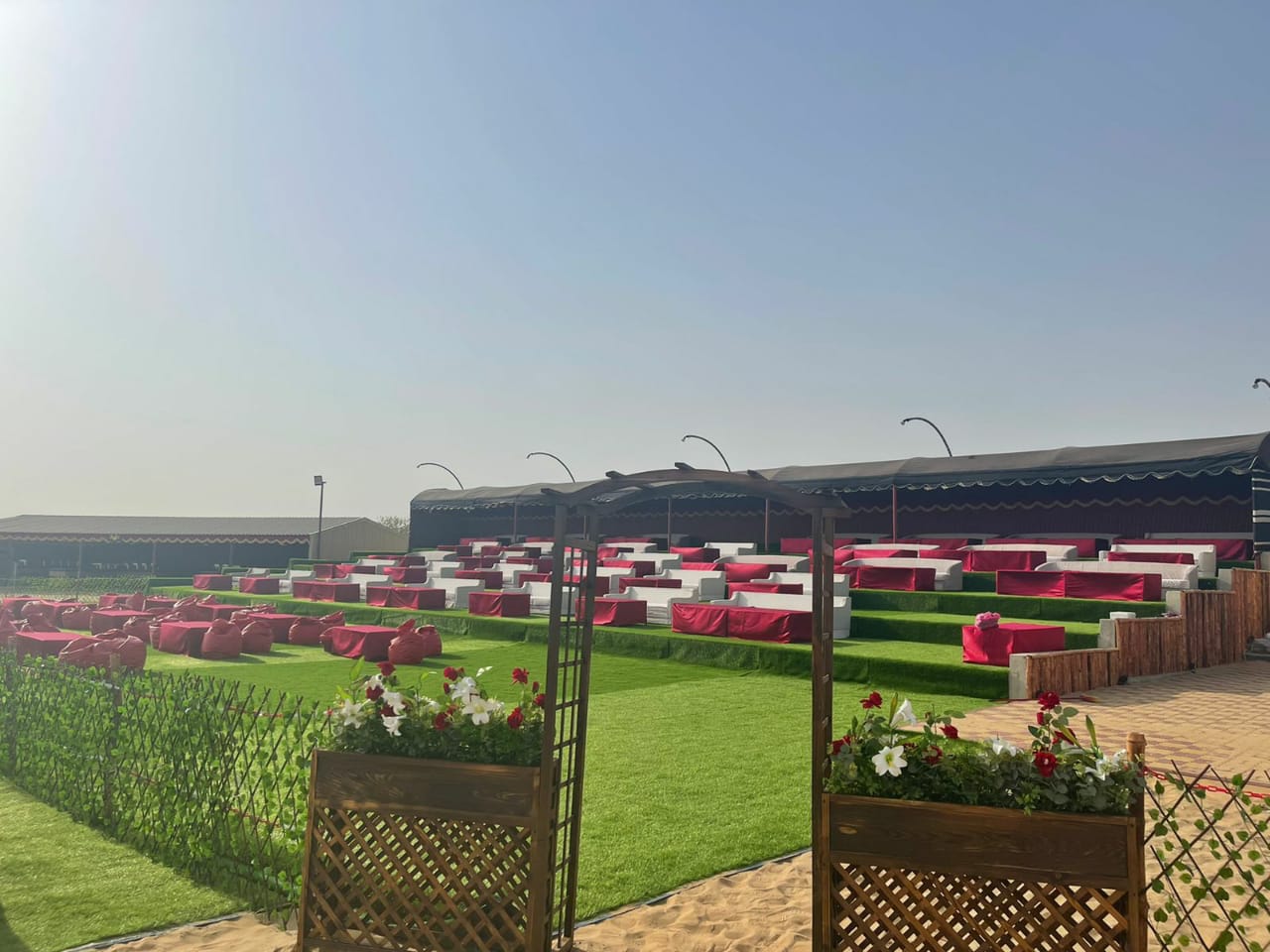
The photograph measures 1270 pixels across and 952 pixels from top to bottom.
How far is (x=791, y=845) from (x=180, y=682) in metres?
4.97

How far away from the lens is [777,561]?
86.9 ft

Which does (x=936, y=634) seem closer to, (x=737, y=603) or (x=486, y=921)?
(x=737, y=603)

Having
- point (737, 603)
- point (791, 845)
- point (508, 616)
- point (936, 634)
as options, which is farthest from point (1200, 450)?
point (791, 845)

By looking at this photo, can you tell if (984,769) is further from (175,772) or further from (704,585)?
(704,585)

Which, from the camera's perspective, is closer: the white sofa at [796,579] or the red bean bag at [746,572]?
the white sofa at [796,579]

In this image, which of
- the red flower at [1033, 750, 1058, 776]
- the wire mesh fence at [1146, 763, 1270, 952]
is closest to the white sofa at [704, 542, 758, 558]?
the wire mesh fence at [1146, 763, 1270, 952]

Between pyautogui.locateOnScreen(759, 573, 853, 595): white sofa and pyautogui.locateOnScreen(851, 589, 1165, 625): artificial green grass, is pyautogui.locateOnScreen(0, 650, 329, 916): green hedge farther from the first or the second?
pyautogui.locateOnScreen(759, 573, 853, 595): white sofa

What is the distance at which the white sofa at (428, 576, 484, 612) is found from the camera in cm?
2600

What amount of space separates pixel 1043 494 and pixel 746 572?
34.8 ft

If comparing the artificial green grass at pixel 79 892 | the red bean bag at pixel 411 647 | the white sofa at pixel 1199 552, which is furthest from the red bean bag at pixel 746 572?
the artificial green grass at pixel 79 892

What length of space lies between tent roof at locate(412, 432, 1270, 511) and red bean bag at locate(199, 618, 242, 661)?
268 inches

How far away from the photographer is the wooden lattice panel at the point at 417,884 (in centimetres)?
453

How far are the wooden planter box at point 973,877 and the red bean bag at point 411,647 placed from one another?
14.4 meters

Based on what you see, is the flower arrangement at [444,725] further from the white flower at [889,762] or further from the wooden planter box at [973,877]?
the white flower at [889,762]
